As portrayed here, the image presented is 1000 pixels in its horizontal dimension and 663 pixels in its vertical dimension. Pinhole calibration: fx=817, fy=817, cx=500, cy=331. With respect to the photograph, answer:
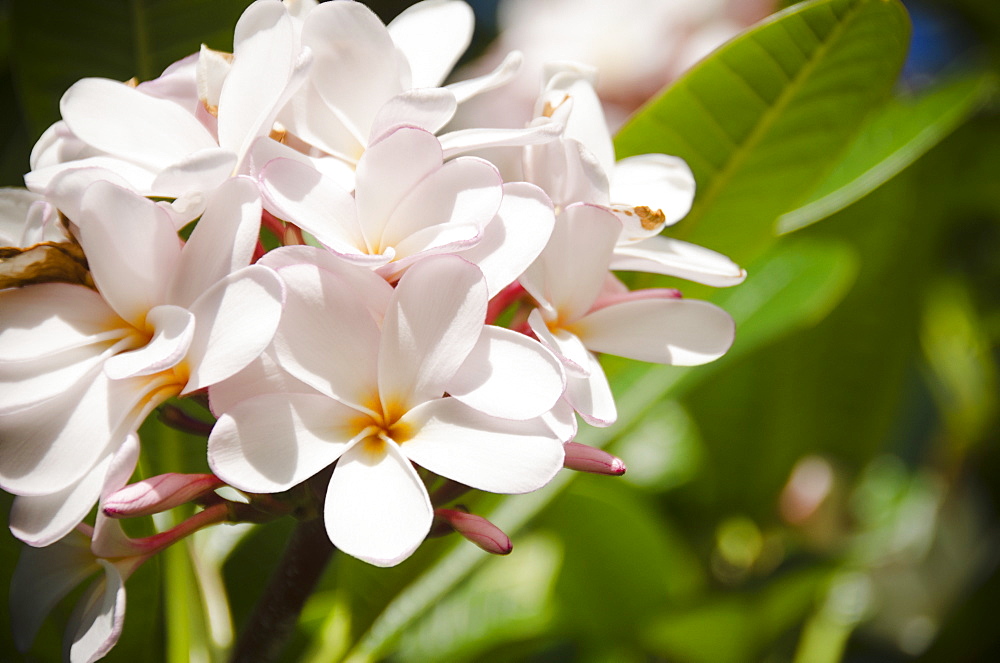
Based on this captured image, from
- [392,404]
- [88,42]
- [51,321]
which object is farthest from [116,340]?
[88,42]

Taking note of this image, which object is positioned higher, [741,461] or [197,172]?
[197,172]

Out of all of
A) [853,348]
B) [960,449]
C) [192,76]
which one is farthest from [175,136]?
[960,449]

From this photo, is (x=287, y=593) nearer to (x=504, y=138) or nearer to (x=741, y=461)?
(x=504, y=138)

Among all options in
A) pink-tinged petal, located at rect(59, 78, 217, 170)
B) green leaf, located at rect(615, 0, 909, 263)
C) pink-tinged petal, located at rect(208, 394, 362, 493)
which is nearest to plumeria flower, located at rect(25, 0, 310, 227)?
pink-tinged petal, located at rect(59, 78, 217, 170)

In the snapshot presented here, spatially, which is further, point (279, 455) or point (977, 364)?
point (977, 364)

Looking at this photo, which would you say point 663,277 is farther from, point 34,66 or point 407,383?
point 34,66

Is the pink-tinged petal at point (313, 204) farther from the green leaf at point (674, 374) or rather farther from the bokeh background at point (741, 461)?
the green leaf at point (674, 374)

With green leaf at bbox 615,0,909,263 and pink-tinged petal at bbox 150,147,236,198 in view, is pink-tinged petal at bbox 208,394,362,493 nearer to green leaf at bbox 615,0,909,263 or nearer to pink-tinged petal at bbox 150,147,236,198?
pink-tinged petal at bbox 150,147,236,198
